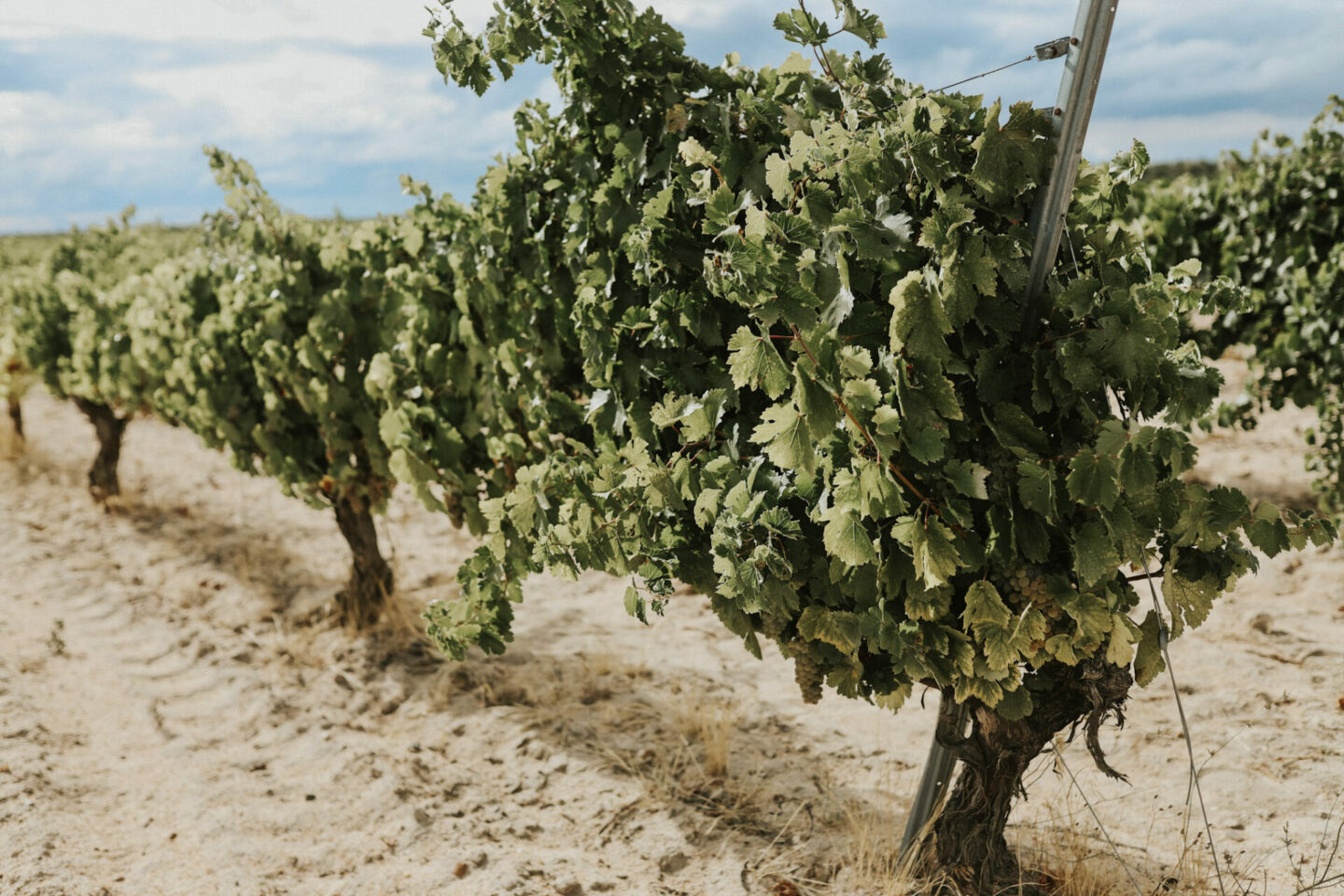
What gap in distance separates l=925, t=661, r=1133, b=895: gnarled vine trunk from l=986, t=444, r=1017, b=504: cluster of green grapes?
653 millimetres

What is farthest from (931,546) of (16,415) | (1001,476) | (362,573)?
(16,415)

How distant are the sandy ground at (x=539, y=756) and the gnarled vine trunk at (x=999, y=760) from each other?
316 millimetres

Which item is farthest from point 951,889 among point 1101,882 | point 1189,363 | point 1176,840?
point 1189,363

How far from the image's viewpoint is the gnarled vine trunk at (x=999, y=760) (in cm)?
268

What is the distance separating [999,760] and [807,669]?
0.68 metres

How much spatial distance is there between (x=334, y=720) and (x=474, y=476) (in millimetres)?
1782

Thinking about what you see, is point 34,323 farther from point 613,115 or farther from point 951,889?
point 951,889

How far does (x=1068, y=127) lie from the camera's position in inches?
87.7

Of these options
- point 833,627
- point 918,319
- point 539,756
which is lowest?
point 539,756

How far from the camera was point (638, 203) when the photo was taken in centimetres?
317

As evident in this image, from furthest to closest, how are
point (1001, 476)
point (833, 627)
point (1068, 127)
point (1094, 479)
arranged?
point (833, 627)
point (1001, 476)
point (1068, 127)
point (1094, 479)

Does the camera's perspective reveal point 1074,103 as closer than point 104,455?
Yes

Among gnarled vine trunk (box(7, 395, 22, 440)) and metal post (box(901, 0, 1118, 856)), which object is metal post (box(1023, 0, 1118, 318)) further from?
gnarled vine trunk (box(7, 395, 22, 440))

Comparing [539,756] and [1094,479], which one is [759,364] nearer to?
[1094,479]
